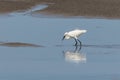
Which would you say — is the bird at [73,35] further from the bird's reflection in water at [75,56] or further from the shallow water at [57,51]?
the bird's reflection in water at [75,56]

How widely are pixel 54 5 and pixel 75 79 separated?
68.3 feet

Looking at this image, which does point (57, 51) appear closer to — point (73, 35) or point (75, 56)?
point (75, 56)

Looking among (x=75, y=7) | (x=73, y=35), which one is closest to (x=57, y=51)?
(x=73, y=35)

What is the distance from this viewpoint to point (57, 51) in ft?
65.2

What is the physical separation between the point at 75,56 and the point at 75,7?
15.7m

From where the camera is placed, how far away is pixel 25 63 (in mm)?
17406

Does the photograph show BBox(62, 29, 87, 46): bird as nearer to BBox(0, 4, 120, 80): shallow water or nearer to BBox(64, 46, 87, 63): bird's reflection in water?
BBox(0, 4, 120, 80): shallow water

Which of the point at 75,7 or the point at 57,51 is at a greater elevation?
the point at 75,7

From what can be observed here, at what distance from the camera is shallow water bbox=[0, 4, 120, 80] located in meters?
15.9

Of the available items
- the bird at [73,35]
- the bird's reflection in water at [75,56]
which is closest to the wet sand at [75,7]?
the bird at [73,35]

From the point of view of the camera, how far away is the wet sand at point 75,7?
31909mm

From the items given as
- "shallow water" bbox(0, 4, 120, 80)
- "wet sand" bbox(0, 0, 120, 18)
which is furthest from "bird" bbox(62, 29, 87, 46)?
"wet sand" bbox(0, 0, 120, 18)

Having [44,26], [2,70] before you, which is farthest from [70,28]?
[2,70]

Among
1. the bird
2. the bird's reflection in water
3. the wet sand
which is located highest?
the wet sand
